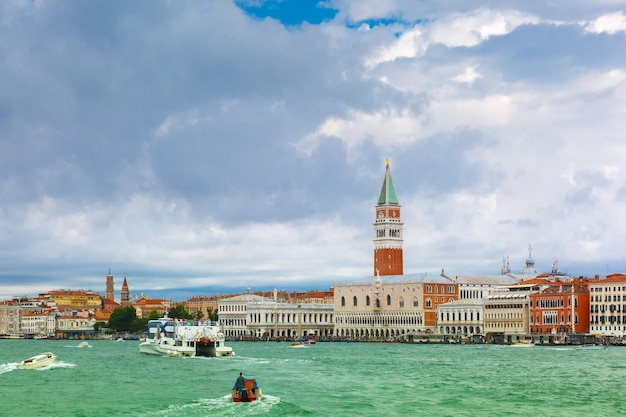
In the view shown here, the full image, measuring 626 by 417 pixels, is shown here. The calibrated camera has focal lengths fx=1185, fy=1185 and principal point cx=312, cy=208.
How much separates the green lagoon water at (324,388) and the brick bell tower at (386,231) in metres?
70.9

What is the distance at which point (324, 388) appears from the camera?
44.4 m

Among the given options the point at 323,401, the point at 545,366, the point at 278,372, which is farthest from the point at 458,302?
the point at 323,401

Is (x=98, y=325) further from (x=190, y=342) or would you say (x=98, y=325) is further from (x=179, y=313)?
(x=190, y=342)

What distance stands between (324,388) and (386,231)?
3628 inches

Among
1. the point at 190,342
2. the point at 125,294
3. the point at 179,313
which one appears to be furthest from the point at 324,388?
the point at 125,294

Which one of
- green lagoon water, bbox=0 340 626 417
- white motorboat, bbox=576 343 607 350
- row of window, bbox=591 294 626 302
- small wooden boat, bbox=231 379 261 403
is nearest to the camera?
green lagoon water, bbox=0 340 626 417

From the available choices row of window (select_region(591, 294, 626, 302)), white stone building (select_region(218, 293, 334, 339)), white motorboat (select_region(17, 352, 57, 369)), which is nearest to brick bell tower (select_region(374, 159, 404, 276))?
white stone building (select_region(218, 293, 334, 339))

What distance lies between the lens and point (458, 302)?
403 feet

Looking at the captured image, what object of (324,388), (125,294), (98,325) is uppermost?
(125,294)

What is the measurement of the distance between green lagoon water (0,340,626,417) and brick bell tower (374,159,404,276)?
Result: 70864 mm

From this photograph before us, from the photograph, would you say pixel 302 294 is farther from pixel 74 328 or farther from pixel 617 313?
pixel 617 313

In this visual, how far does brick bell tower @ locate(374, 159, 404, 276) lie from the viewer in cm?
13662

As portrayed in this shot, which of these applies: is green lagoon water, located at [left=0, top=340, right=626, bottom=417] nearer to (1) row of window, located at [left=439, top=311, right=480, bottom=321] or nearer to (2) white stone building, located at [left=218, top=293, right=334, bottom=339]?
(1) row of window, located at [left=439, top=311, right=480, bottom=321]

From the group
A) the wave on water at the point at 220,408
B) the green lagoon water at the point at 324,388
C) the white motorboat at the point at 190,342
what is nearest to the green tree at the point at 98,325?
the white motorboat at the point at 190,342
